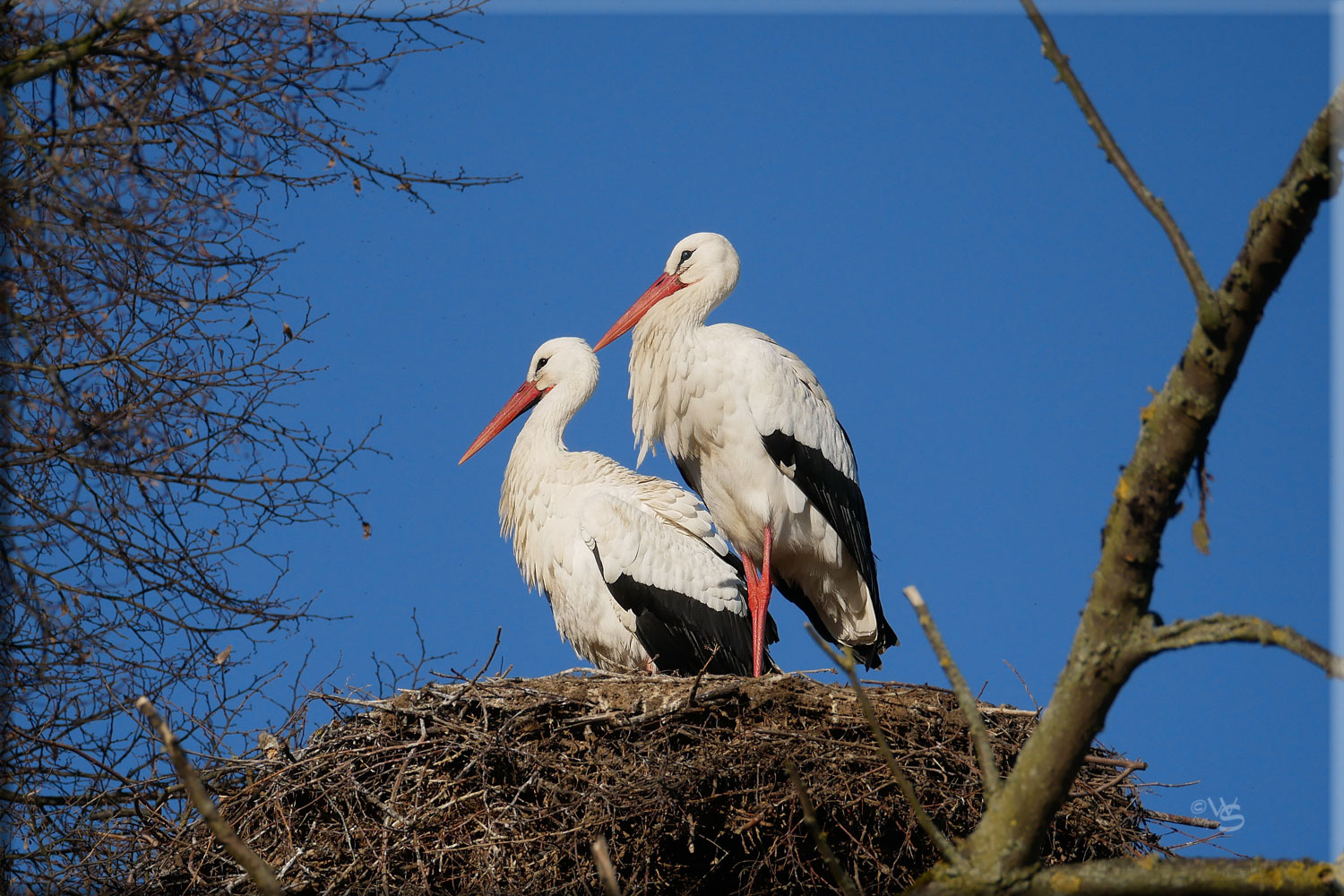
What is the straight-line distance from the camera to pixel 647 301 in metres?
6.46

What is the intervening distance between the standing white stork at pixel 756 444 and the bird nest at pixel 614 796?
54.8 inches

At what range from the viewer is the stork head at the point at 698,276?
6.18m

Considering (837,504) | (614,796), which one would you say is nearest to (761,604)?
(837,504)

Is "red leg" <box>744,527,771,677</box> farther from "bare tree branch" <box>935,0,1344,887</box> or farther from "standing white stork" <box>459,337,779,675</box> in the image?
"bare tree branch" <box>935,0,1344,887</box>

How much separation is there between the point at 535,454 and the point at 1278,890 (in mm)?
5399

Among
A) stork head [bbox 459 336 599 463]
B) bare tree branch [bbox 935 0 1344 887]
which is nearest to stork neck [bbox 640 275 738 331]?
stork head [bbox 459 336 599 463]

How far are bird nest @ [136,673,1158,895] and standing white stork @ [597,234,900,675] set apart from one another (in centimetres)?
139

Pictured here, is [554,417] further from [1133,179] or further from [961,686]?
[1133,179]

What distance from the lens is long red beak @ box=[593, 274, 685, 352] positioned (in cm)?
640

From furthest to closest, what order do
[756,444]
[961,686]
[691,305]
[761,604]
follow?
[691,305] < [761,604] < [756,444] < [961,686]

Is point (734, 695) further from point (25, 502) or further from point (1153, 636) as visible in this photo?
point (1153, 636)

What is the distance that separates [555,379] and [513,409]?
42 centimetres

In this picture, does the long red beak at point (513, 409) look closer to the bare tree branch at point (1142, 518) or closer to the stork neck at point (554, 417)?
the stork neck at point (554, 417)

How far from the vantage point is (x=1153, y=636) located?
1448 millimetres
